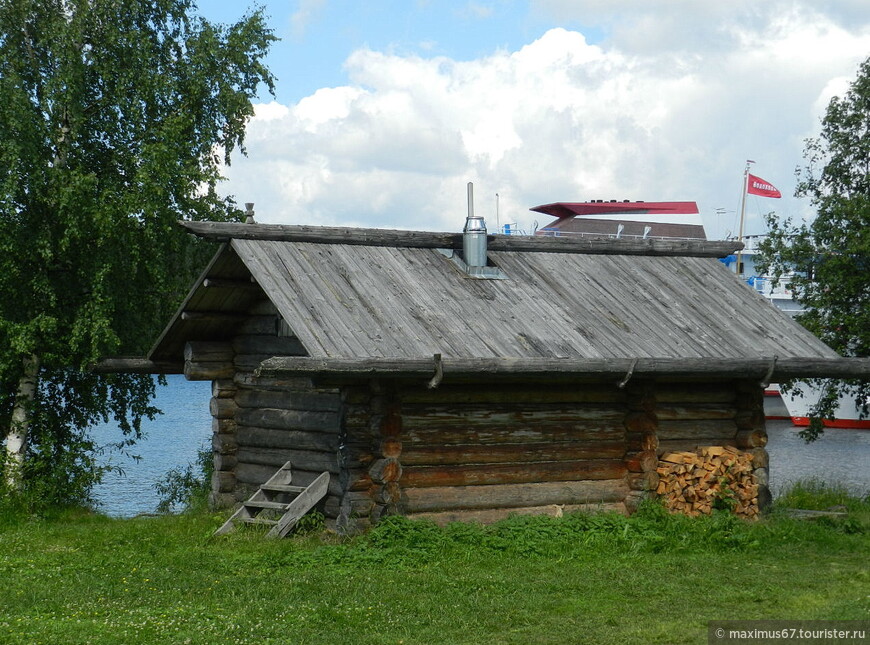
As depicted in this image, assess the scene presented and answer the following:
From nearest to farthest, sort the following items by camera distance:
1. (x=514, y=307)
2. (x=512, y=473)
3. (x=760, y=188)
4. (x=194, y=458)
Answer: (x=512, y=473) < (x=514, y=307) < (x=194, y=458) < (x=760, y=188)

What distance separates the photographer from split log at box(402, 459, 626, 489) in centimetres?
1149

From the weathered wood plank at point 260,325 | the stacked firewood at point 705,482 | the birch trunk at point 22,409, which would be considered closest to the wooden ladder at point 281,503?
the weathered wood plank at point 260,325

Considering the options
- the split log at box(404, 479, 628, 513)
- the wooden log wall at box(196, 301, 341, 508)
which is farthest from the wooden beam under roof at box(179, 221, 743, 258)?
the split log at box(404, 479, 628, 513)

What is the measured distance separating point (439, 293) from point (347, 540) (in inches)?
127

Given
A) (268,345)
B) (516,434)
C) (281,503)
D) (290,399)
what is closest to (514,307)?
(516,434)

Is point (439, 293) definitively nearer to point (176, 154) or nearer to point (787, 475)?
point (176, 154)

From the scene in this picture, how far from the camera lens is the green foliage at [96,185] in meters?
14.7

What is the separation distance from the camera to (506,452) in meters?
11.9

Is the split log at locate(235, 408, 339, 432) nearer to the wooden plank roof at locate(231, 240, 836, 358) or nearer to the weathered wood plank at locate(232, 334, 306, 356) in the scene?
the weathered wood plank at locate(232, 334, 306, 356)

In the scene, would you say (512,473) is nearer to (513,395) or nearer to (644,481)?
(513,395)

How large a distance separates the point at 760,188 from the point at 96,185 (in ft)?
105

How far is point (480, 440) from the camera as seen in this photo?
11.8 m

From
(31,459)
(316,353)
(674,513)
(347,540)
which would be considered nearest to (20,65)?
(31,459)

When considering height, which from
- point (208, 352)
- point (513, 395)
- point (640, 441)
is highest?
point (208, 352)
